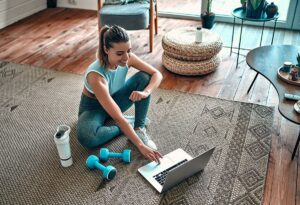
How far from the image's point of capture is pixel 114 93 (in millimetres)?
1979

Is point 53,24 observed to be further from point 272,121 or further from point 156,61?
point 272,121

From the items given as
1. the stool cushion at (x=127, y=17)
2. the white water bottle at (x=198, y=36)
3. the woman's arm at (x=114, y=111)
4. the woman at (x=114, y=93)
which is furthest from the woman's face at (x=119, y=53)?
the stool cushion at (x=127, y=17)

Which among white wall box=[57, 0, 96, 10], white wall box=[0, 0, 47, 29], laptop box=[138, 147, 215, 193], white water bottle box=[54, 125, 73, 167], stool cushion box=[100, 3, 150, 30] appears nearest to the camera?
laptop box=[138, 147, 215, 193]

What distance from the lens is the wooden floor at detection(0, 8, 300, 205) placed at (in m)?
1.82

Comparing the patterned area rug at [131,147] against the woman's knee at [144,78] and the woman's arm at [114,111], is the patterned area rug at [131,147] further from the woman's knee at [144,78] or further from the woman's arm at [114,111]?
the woman's knee at [144,78]

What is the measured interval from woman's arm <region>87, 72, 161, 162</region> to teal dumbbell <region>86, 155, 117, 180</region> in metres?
0.20

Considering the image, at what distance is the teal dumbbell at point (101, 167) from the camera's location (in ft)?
5.65

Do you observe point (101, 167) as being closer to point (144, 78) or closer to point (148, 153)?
point (148, 153)

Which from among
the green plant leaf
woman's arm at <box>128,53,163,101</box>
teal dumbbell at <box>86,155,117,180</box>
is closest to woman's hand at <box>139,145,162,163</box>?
teal dumbbell at <box>86,155,117,180</box>

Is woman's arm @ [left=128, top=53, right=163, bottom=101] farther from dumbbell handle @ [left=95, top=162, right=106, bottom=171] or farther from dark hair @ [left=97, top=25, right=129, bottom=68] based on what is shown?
dumbbell handle @ [left=95, top=162, right=106, bottom=171]

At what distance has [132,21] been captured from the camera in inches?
116

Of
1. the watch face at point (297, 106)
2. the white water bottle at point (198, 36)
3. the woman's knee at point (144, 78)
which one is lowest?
the watch face at point (297, 106)

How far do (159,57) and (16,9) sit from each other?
78.7 inches

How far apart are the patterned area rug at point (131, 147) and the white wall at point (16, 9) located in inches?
55.0
